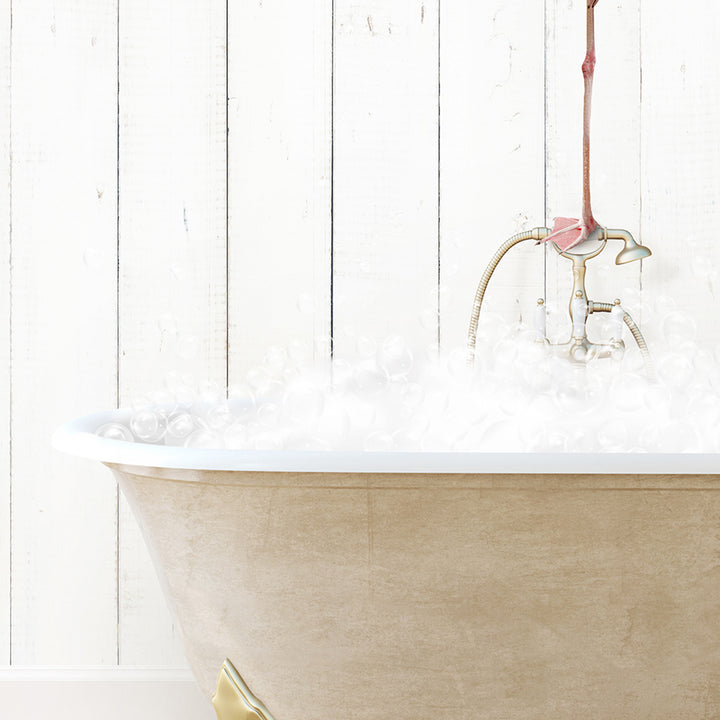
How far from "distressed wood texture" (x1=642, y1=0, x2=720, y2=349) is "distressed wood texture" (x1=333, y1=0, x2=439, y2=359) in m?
0.43

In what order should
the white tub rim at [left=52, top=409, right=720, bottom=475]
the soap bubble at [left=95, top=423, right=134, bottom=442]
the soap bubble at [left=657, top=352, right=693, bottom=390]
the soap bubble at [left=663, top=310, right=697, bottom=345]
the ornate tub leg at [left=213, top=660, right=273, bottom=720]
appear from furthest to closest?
the soap bubble at [left=663, top=310, right=697, bottom=345] → the soap bubble at [left=657, top=352, right=693, bottom=390] → the soap bubble at [left=95, top=423, right=134, bottom=442] → the ornate tub leg at [left=213, top=660, right=273, bottom=720] → the white tub rim at [left=52, top=409, right=720, bottom=475]

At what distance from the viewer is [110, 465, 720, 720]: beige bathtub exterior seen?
2.62 ft

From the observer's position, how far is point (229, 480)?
815 millimetres

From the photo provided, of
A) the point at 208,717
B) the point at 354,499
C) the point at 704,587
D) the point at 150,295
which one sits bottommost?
the point at 208,717

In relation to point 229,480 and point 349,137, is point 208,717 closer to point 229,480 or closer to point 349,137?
point 229,480

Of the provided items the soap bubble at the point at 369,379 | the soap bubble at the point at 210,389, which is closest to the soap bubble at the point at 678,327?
the soap bubble at the point at 369,379

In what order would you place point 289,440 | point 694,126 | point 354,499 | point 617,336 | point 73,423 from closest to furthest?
1. point 354,499
2. point 73,423
3. point 289,440
4. point 617,336
5. point 694,126

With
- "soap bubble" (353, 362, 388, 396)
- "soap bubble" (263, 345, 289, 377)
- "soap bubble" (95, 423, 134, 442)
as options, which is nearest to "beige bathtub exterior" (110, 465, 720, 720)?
"soap bubble" (95, 423, 134, 442)

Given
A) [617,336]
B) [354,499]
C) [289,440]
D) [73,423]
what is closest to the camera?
[354,499]

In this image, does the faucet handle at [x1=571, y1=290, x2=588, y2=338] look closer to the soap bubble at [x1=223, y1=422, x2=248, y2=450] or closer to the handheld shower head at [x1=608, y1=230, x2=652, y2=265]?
the handheld shower head at [x1=608, y1=230, x2=652, y2=265]

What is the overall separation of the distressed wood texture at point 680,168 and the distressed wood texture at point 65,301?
1.08m

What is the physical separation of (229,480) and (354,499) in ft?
0.47

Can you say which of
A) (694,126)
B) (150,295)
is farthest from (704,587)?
(150,295)

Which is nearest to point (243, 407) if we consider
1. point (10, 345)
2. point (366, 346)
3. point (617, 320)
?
point (366, 346)
